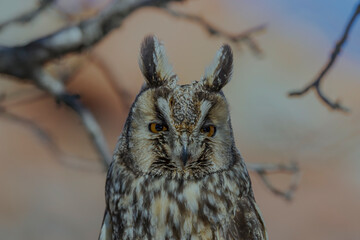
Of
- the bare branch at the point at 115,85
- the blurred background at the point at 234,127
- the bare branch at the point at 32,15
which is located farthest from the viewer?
the blurred background at the point at 234,127

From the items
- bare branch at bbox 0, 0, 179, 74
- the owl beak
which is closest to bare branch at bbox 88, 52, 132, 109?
bare branch at bbox 0, 0, 179, 74

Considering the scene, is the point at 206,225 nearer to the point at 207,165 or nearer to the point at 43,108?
the point at 207,165

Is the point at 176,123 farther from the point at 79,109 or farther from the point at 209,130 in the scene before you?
the point at 79,109

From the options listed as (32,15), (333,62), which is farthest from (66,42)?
(333,62)

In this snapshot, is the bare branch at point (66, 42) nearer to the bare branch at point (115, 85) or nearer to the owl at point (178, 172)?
the bare branch at point (115, 85)

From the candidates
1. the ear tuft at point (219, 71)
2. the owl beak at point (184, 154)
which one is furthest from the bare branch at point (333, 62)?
the owl beak at point (184, 154)

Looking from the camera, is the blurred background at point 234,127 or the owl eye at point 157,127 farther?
the blurred background at point 234,127

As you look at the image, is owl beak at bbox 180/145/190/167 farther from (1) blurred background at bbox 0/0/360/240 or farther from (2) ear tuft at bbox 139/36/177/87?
(1) blurred background at bbox 0/0/360/240
